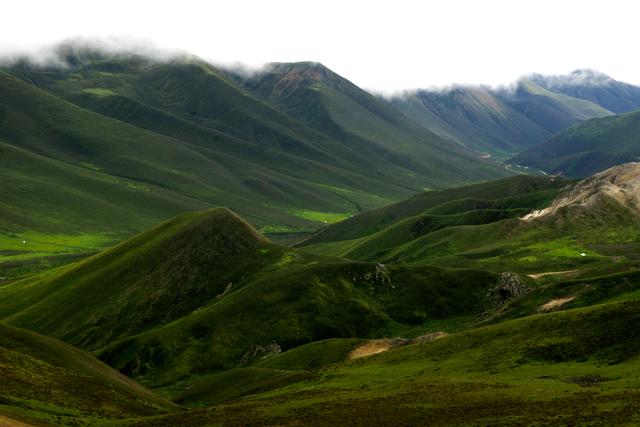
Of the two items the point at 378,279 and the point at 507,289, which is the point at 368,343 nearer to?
the point at 507,289

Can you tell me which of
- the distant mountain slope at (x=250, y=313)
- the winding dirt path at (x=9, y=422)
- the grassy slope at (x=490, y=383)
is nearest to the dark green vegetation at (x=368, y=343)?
the grassy slope at (x=490, y=383)

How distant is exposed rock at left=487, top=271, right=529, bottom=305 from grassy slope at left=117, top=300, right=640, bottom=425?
63.9m

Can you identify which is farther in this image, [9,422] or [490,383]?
[490,383]

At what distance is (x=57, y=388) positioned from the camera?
8394cm

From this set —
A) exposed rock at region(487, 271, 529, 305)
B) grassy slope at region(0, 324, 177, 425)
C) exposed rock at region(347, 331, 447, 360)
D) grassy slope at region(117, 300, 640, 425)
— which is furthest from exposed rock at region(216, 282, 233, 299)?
grassy slope at region(117, 300, 640, 425)

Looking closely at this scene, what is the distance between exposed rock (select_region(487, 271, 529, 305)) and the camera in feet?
543

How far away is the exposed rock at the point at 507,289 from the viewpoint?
6511 inches

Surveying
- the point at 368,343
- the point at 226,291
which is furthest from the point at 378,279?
the point at 368,343

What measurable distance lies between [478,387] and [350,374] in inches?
1045

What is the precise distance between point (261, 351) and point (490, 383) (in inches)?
3360

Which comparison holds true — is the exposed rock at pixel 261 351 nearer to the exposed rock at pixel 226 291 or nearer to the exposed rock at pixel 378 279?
the exposed rock at pixel 378 279

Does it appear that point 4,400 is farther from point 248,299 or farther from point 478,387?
point 248,299

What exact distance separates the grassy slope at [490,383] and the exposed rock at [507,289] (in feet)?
210

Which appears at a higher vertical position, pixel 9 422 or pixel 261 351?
pixel 9 422
